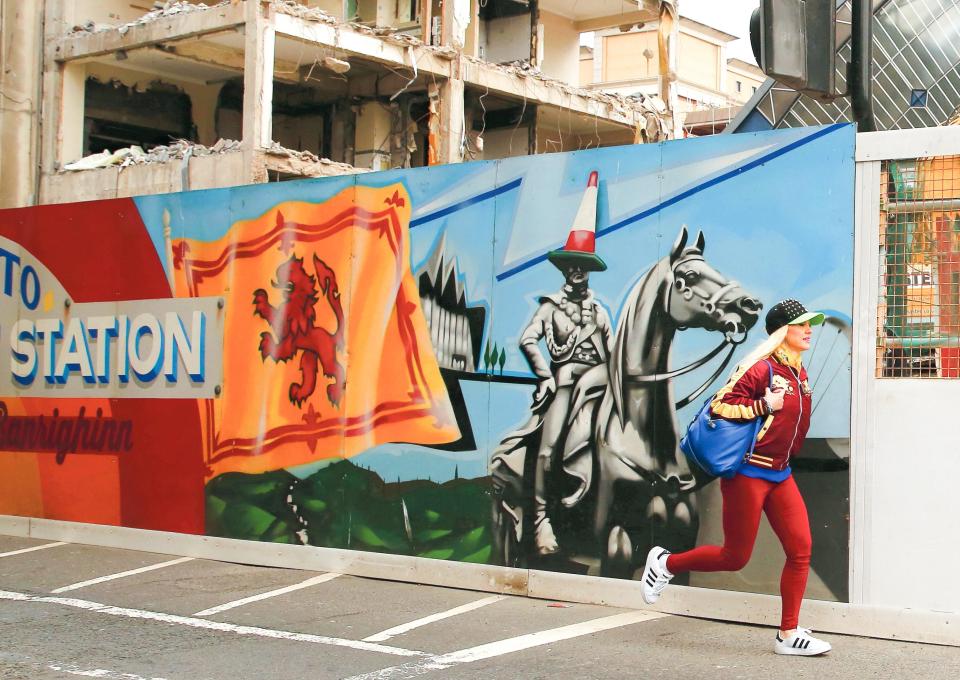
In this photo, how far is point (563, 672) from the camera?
620cm

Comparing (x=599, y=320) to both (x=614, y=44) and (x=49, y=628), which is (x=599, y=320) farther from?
(x=614, y=44)

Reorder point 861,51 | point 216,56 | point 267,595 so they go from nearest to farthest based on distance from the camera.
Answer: point 861,51, point 267,595, point 216,56

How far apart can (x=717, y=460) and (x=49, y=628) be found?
13.0ft

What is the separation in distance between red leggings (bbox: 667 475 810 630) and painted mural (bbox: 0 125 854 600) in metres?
0.61

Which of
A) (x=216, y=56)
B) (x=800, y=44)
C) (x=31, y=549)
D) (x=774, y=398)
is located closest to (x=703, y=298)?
(x=774, y=398)

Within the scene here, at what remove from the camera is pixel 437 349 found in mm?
8922

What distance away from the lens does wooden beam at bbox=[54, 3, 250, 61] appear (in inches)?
1025

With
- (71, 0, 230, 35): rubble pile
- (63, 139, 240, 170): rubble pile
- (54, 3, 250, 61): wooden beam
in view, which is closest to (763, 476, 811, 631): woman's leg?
(63, 139, 240, 170): rubble pile

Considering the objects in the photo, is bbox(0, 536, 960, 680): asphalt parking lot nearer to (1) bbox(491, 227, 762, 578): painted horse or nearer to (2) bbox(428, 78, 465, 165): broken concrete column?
(1) bbox(491, 227, 762, 578): painted horse

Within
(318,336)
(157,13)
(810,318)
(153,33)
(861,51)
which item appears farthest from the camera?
(157,13)

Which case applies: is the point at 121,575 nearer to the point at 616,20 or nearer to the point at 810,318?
the point at 810,318

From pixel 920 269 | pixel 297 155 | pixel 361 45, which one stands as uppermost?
pixel 361 45

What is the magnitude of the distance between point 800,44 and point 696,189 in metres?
2.23

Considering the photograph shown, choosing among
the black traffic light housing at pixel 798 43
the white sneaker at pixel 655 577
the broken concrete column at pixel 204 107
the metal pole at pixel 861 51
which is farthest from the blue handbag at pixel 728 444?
the broken concrete column at pixel 204 107
